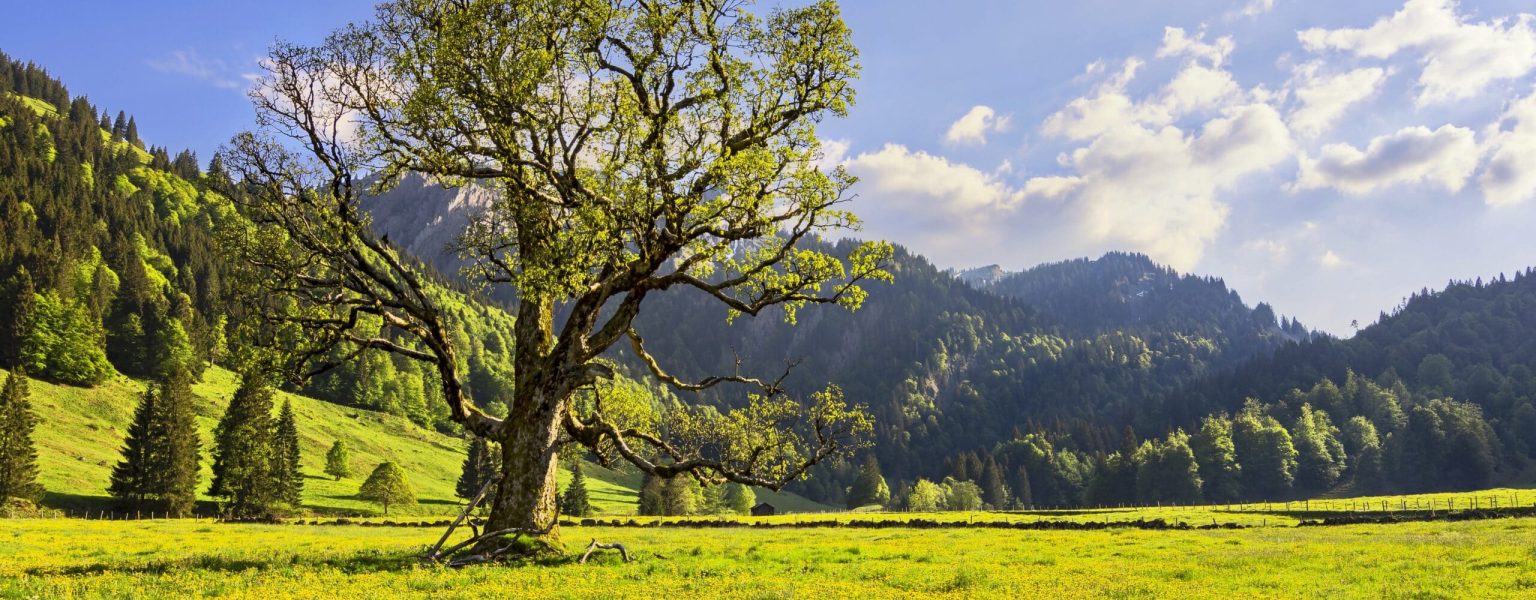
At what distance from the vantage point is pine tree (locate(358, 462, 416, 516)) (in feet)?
380

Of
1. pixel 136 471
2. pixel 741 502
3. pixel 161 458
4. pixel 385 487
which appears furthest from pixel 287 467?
pixel 741 502

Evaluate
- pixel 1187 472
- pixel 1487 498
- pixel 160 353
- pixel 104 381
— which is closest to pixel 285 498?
pixel 104 381

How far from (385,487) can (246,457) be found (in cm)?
2315

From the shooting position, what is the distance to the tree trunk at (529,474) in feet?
73.0

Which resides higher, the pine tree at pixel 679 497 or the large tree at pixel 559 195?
the large tree at pixel 559 195

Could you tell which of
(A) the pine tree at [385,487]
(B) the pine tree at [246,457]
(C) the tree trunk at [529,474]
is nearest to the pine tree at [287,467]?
(B) the pine tree at [246,457]

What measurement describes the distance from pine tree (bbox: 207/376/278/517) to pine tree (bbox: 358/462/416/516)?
674 inches

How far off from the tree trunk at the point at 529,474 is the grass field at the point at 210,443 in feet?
289

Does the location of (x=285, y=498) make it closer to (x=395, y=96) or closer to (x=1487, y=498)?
(x=395, y=96)

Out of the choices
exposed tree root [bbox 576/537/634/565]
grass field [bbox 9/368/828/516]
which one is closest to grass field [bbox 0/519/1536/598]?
exposed tree root [bbox 576/537/634/565]

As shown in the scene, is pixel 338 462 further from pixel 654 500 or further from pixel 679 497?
pixel 679 497

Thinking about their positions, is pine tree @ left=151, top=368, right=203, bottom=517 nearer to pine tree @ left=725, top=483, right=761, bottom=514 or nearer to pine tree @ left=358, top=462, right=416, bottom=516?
pine tree @ left=358, top=462, right=416, bottom=516

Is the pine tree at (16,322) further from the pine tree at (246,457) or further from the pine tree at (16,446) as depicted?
the pine tree at (246,457)

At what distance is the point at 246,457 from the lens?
312 ft
